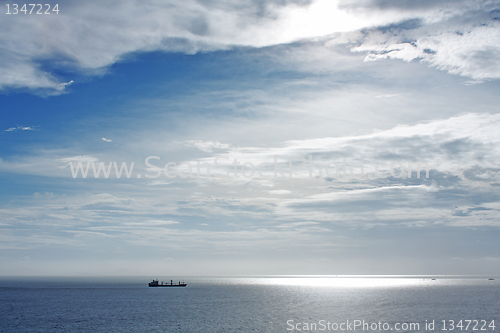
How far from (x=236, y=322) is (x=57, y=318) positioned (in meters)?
45.5

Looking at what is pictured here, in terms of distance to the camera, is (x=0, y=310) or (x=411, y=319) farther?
(x=0, y=310)

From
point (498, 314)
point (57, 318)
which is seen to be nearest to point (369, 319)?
point (498, 314)

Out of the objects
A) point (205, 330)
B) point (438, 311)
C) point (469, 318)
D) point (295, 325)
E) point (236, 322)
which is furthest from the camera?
point (438, 311)

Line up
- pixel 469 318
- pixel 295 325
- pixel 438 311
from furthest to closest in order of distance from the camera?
pixel 438 311, pixel 469 318, pixel 295 325

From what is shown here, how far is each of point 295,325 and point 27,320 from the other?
2519 inches

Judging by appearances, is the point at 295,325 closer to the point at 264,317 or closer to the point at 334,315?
the point at 264,317

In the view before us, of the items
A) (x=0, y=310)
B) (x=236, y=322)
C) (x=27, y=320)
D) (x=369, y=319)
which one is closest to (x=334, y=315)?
(x=369, y=319)

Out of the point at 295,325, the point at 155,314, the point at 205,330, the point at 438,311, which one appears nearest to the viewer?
the point at 205,330

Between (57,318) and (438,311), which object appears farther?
(438,311)

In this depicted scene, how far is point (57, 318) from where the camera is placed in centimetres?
8681

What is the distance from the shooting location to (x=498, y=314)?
92.8m

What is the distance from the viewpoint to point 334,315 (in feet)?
299

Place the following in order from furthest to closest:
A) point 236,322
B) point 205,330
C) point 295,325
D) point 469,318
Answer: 1. point 469,318
2. point 236,322
3. point 295,325
4. point 205,330

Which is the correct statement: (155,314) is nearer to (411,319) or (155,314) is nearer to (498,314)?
(411,319)
